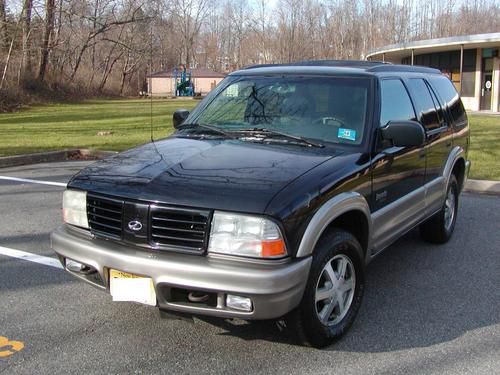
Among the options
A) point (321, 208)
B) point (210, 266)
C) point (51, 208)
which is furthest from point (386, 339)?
point (51, 208)

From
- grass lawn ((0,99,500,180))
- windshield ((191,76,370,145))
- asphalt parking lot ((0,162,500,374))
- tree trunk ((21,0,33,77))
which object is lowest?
asphalt parking lot ((0,162,500,374))

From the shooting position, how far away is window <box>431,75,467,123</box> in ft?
19.0

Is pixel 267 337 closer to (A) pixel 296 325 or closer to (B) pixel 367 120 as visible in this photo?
(A) pixel 296 325

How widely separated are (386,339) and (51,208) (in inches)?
202

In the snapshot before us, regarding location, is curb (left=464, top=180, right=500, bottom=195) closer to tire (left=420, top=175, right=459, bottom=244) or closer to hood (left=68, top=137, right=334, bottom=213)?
tire (left=420, top=175, right=459, bottom=244)

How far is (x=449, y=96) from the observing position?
6.04m

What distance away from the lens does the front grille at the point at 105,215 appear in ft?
10.8

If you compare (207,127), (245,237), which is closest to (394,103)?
(207,127)

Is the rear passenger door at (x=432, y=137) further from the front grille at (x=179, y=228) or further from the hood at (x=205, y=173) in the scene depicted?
the front grille at (x=179, y=228)

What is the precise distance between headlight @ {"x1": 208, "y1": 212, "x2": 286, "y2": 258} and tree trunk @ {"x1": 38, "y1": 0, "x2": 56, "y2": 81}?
3969 centimetres

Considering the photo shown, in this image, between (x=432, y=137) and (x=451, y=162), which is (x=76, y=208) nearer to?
(x=432, y=137)

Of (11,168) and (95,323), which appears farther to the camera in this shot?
(11,168)

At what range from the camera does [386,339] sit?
3646 millimetres

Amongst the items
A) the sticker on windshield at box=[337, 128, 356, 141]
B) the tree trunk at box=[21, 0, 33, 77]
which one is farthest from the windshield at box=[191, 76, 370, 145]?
the tree trunk at box=[21, 0, 33, 77]
